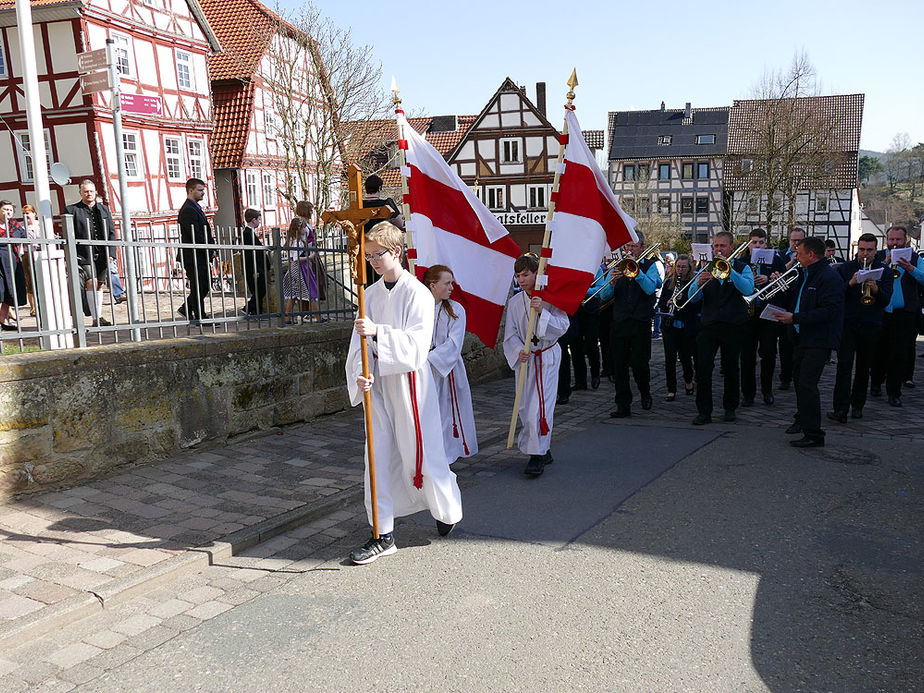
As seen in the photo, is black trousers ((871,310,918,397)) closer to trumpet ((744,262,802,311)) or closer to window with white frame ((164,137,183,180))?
trumpet ((744,262,802,311))

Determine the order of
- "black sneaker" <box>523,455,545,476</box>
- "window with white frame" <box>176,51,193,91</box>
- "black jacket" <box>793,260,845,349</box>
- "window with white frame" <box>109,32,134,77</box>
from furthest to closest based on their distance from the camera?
1. "window with white frame" <box>176,51,193,91</box>
2. "window with white frame" <box>109,32,134,77</box>
3. "black jacket" <box>793,260,845,349</box>
4. "black sneaker" <box>523,455,545,476</box>

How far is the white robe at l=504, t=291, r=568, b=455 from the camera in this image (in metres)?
6.80

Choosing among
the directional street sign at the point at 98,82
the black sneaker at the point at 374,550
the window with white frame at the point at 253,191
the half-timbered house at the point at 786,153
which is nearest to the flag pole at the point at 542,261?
the black sneaker at the point at 374,550

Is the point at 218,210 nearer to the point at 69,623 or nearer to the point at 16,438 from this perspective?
the point at 16,438

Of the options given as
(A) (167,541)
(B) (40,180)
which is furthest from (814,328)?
(B) (40,180)

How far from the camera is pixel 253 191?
101ft

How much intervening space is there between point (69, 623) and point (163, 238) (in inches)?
155

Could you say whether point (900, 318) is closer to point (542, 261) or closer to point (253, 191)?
point (542, 261)

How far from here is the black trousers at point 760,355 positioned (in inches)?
392

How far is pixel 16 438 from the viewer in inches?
228

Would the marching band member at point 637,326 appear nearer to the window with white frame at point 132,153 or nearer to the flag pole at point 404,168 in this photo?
the flag pole at point 404,168

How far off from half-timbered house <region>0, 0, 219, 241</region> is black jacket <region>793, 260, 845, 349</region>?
→ 720 inches

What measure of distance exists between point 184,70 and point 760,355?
24.0 metres

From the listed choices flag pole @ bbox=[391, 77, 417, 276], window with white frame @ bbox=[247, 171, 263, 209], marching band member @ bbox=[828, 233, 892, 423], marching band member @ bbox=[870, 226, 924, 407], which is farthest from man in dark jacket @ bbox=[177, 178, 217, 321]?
window with white frame @ bbox=[247, 171, 263, 209]
